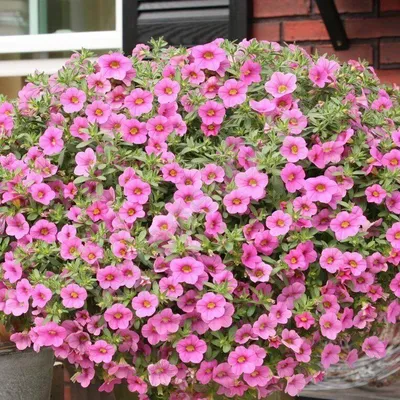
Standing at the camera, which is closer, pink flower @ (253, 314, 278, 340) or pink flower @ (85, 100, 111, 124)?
pink flower @ (253, 314, 278, 340)

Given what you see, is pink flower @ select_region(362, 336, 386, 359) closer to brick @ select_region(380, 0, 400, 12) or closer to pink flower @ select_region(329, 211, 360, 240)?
pink flower @ select_region(329, 211, 360, 240)

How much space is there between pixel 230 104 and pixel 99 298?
486mm

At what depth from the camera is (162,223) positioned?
1662 mm

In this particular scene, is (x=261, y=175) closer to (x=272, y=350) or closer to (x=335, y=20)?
(x=272, y=350)

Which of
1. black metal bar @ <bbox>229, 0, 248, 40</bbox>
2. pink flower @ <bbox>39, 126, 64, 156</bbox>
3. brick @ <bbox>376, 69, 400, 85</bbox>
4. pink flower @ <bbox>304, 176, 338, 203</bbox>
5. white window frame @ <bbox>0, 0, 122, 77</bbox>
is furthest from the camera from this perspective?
white window frame @ <bbox>0, 0, 122, 77</bbox>

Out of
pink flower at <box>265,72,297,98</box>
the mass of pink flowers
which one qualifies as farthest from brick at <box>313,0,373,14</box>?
pink flower at <box>265,72,297,98</box>

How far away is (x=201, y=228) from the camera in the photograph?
5.55 ft

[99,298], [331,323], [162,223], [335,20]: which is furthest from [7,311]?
[335,20]

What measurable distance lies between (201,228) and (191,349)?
23cm

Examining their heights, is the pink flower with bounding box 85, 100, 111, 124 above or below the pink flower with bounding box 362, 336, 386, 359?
above

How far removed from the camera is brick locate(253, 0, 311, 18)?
11.7 feet

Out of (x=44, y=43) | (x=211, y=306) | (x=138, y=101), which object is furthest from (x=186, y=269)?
(x=44, y=43)

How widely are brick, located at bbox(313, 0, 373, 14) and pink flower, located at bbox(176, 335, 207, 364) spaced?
2178mm

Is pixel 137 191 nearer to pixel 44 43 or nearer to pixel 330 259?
pixel 330 259
